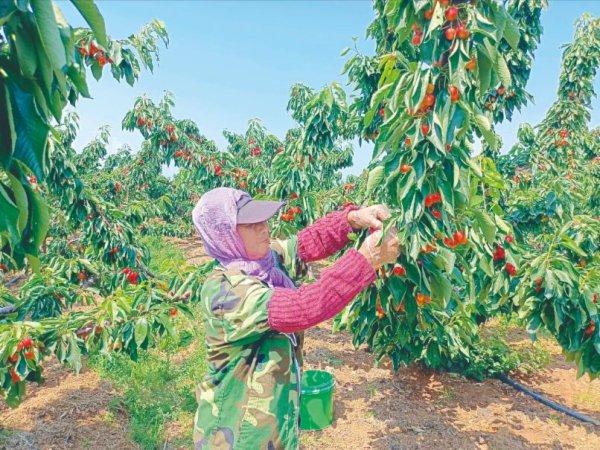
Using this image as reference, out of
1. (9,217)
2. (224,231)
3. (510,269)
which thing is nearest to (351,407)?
(510,269)

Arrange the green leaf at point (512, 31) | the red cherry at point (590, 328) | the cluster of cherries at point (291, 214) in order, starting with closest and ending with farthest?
the green leaf at point (512, 31)
the red cherry at point (590, 328)
the cluster of cherries at point (291, 214)

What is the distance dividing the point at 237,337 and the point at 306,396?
2.54 meters

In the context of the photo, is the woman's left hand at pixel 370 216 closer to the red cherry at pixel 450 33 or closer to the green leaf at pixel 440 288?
the green leaf at pixel 440 288

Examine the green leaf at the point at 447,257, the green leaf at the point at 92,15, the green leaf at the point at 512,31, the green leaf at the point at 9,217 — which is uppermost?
the green leaf at the point at 512,31

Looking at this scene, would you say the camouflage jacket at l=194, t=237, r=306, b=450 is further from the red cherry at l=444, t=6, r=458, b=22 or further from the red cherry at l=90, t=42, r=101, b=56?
the red cherry at l=90, t=42, r=101, b=56

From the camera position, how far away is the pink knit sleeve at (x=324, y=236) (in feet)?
7.50

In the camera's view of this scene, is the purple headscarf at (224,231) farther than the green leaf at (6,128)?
Yes

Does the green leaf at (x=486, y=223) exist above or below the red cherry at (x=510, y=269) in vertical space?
above

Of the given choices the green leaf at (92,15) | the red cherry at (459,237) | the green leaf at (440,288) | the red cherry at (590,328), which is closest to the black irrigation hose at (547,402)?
the red cherry at (590,328)

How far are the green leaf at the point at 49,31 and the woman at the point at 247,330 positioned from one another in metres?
1.02

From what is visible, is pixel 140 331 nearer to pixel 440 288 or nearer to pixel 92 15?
pixel 440 288

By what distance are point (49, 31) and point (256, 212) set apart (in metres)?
1.09

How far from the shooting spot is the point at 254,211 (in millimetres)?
1813

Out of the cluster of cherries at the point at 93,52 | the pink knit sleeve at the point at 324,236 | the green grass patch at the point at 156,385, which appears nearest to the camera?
the pink knit sleeve at the point at 324,236
